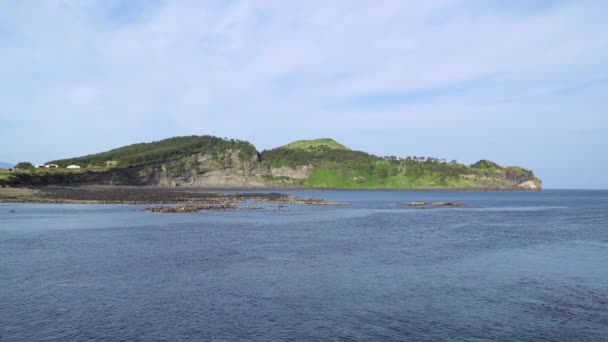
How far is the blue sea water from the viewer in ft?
76.8

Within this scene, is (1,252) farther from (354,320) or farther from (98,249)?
(354,320)

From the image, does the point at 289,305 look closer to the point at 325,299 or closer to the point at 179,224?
the point at 325,299

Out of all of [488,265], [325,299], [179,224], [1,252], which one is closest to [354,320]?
[325,299]

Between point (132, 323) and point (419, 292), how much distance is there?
18.0 metres

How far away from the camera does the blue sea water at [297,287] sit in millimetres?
23406

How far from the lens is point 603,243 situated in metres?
57.1

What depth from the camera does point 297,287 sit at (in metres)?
32.1

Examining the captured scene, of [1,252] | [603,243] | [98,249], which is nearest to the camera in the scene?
[1,252]

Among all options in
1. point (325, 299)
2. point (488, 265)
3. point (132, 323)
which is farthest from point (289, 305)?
point (488, 265)

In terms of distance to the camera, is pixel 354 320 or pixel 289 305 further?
pixel 289 305

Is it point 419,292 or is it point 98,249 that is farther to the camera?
point 98,249

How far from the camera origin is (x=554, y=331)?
23531mm

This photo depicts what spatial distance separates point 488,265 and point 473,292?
11.0 m

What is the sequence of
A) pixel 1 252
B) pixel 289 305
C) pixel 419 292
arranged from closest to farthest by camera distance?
pixel 289 305 < pixel 419 292 < pixel 1 252
